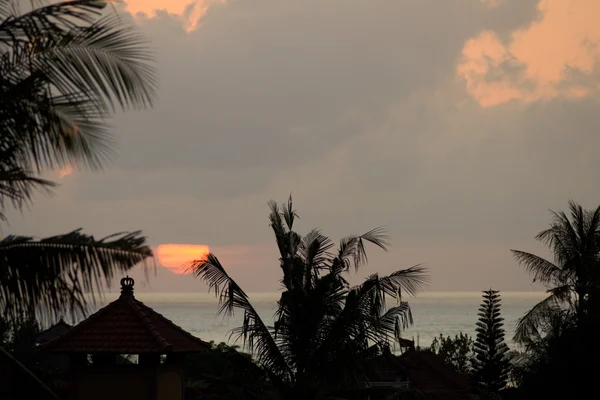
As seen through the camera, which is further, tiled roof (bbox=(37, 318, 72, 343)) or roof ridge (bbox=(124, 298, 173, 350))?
tiled roof (bbox=(37, 318, 72, 343))

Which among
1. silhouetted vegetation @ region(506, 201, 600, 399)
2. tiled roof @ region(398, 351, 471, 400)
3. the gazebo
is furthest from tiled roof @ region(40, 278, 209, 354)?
tiled roof @ region(398, 351, 471, 400)

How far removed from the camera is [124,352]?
69.2ft

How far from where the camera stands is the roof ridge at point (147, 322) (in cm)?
2135

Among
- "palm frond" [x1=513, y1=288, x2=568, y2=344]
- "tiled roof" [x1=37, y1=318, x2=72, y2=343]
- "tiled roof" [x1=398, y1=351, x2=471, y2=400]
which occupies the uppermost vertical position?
"tiled roof" [x1=37, y1=318, x2=72, y2=343]

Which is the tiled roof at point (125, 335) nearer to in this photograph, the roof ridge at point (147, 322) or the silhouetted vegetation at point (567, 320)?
the roof ridge at point (147, 322)

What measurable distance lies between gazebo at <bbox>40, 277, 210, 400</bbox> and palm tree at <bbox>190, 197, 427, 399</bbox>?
1.76 metres

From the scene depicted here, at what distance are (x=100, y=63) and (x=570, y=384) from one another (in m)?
17.8

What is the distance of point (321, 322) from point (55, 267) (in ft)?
48.7

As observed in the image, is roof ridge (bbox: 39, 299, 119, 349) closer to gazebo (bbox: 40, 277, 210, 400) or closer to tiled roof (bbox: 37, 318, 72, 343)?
gazebo (bbox: 40, 277, 210, 400)

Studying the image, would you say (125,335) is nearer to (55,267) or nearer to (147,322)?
(147,322)

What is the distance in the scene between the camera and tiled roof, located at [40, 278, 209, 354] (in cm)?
2125

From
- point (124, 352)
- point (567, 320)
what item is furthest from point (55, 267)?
point (567, 320)

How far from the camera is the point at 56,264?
31.2ft

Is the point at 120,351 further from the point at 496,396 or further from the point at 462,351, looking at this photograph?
the point at 462,351
